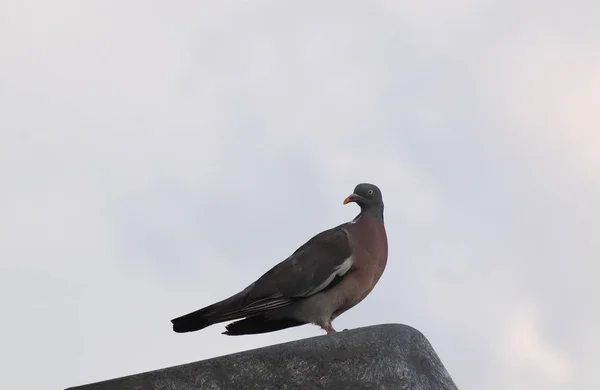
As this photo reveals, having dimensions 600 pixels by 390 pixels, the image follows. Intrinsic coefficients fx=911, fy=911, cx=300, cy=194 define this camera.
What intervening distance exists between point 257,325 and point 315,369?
363cm

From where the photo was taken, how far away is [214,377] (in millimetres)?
3721

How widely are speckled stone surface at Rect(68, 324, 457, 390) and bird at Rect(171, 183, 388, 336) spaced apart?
320 cm

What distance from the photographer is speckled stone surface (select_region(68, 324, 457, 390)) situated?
368cm

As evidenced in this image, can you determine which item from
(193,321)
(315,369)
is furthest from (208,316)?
(315,369)

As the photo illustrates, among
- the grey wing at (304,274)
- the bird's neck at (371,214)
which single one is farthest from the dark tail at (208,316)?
the bird's neck at (371,214)

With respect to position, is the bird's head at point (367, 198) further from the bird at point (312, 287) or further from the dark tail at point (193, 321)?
the dark tail at point (193, 321)

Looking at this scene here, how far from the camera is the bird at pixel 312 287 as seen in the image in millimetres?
7098

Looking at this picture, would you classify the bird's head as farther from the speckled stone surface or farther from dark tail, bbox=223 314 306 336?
the speckled stone surface

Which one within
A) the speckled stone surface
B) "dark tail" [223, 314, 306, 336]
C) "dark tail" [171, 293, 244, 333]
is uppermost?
"dark tail" [171, 293, 244, 333]

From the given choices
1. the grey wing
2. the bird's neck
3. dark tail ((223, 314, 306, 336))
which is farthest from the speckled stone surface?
the bird's neck

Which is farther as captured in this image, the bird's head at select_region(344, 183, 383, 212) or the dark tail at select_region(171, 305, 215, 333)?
the bird's head at select_region(344, 183, 383, 212)

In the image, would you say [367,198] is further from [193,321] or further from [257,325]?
[193,321]

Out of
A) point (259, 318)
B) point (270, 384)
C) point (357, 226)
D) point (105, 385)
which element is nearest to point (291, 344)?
point (270, 384)

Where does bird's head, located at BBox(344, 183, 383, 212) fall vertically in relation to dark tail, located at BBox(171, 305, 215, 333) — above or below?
above
